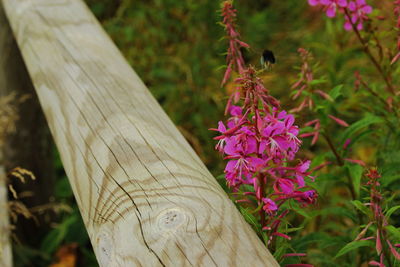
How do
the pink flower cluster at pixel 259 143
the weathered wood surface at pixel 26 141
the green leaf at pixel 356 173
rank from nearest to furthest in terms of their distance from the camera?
the pink flower cluster at pixel 259 143, the green leaf at pixel 356 173, the weathered wood surface at pixel 26 141

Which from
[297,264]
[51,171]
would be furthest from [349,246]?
[51,171]

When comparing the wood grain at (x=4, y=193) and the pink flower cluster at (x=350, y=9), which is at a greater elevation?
the pink flower cluster at (x=350, y=9)

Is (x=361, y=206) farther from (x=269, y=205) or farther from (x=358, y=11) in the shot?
(x=358, y=11)

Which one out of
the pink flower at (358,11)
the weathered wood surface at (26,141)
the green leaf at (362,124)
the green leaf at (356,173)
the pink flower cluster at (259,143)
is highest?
the pink flower at (358,11)

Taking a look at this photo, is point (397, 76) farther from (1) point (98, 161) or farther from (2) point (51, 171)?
(2) point (51, 171)

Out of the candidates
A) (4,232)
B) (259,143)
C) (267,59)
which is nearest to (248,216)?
(259,143)

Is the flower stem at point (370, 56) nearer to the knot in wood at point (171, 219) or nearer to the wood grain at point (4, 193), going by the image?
the knot in wood at point (171, 219)

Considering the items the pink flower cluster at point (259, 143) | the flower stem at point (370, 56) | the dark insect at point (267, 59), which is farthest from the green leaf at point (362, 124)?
the pink flower cluster at point (259, 143)
